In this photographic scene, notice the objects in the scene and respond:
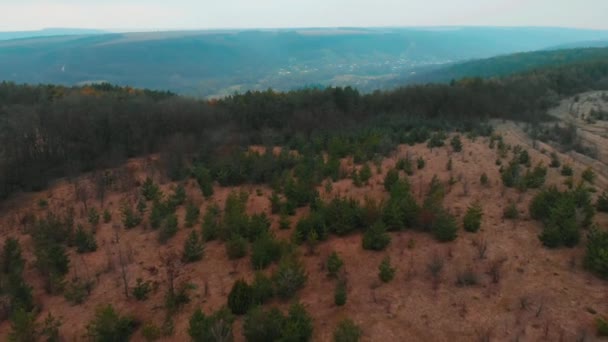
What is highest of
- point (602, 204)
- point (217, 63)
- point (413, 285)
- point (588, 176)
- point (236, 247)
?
point (217, 63)

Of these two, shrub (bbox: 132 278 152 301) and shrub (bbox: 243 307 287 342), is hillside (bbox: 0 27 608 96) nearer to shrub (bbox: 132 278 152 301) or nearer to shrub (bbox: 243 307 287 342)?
shrub (bbox: 132 278 152 301)

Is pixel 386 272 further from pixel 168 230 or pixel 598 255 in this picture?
pixel 168 230

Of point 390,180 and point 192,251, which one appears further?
point 390,180

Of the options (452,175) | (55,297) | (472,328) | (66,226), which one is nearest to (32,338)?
(55,297)

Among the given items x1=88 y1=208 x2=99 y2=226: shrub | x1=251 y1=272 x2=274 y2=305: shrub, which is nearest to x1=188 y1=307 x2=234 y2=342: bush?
x1=251 y1=272 x2=274 y2=305: shrub

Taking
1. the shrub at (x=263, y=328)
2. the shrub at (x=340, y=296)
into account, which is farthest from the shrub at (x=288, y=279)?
the shrub at (x=263, y=328)

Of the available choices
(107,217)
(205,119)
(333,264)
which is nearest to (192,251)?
(333,264)

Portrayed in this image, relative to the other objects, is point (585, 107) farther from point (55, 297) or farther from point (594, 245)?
point (55, 297)

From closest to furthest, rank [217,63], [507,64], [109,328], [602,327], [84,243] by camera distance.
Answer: [602,327] → [109,328] → [84,243] → [507,64] → [217,63]
